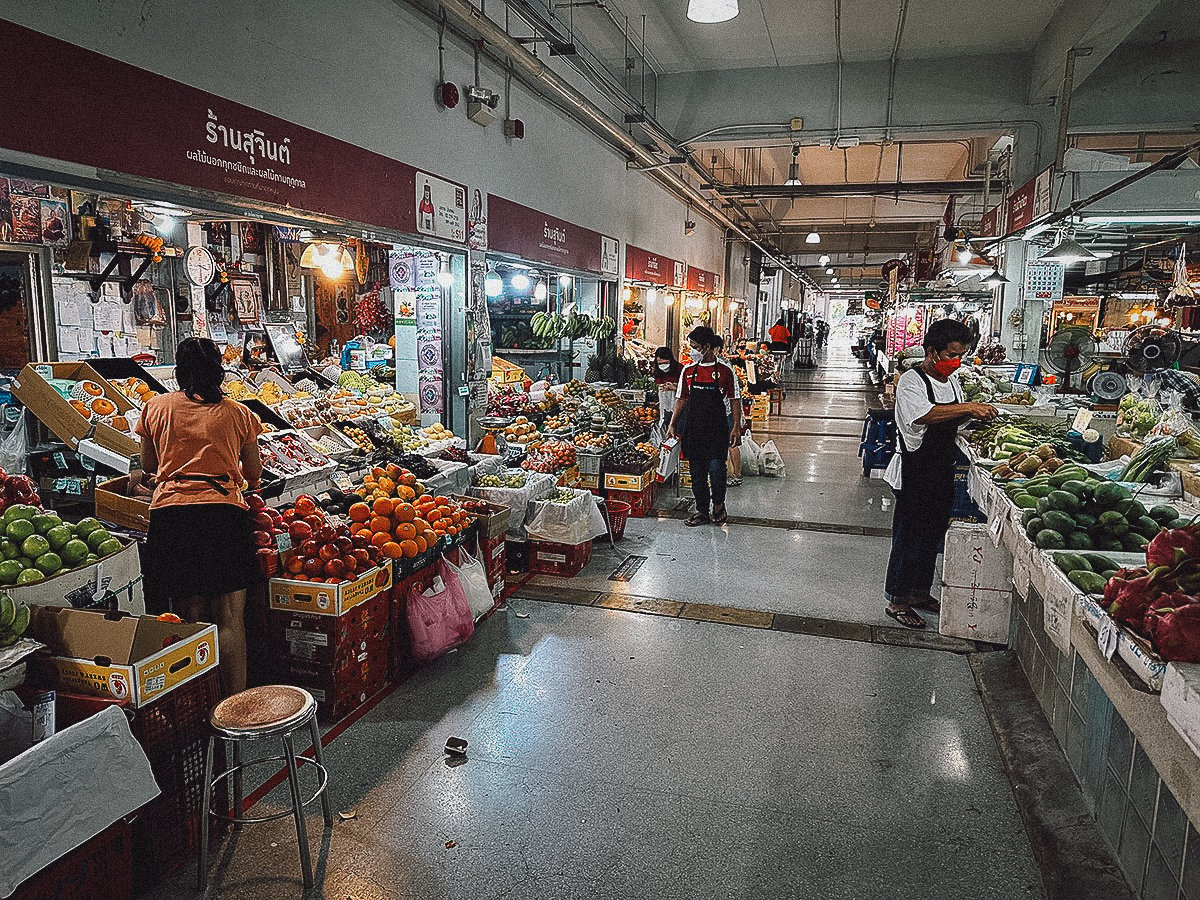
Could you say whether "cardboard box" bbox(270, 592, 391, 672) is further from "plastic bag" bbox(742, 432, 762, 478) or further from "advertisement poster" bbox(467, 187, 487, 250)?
"plastic bag" bbox(742, 432, 762, 478)

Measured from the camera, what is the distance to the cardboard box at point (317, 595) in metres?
3.90

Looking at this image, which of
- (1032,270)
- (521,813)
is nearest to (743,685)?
(521,813)

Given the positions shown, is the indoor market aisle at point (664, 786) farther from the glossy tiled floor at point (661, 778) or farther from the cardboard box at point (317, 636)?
the cardboard box at point (317, 636)

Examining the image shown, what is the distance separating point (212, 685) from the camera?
3.12m

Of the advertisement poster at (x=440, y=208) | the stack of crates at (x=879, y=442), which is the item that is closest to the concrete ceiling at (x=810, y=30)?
the advertisement poster at (x=440, y=208)

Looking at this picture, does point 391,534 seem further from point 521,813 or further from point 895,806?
point 895,806

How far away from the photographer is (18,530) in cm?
308

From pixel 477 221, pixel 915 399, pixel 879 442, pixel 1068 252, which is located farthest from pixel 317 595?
pixel 1068 252

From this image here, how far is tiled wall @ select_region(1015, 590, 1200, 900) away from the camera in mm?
2533

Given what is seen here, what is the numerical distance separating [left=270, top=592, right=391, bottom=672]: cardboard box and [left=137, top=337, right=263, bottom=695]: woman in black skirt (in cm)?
27

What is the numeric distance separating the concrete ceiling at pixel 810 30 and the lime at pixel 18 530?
7.70m

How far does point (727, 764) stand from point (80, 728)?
2.63 m

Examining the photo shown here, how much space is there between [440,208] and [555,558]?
329 centimetres

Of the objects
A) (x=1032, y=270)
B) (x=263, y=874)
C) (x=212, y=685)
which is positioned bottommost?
(x=263, y=874)
